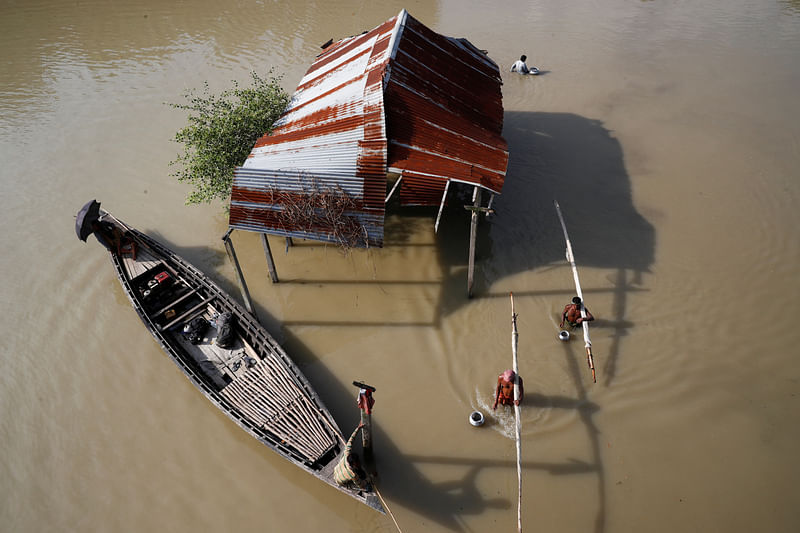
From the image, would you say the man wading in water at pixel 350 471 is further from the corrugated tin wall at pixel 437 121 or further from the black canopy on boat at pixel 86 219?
the black canopy on boat at pixel 86 219

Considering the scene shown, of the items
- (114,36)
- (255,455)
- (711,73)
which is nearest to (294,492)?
(255,455)

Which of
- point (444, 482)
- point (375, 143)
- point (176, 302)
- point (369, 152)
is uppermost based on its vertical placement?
point (375, 143)

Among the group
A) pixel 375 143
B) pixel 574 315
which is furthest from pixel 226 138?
pixel 574 315

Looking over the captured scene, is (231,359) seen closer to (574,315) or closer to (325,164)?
(325,164)

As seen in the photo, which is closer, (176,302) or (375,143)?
(375,143)

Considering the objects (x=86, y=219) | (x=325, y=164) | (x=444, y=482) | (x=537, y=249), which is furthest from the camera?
(x=537, y=249)

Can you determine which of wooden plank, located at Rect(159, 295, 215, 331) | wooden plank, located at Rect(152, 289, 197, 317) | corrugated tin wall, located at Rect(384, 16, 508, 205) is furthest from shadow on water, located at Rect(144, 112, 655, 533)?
corrugated tin wall, located at Rect(384, 16, 508, 205)

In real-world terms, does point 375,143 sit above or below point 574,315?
above
